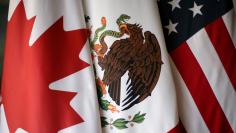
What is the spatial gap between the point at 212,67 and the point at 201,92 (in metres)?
0.09

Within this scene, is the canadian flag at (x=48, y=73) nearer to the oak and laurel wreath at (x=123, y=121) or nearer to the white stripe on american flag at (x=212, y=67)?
the oak and laurel wreath at (x=123, y=121)

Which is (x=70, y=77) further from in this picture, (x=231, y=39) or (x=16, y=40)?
(x=231, y=39)

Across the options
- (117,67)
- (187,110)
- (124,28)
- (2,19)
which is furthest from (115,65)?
(2,19)

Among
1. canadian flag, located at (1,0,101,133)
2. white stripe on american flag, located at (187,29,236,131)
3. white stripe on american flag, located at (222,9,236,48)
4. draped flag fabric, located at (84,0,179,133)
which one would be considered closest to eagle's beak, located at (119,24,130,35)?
draped flag fabric, located at (84,0,179,133)

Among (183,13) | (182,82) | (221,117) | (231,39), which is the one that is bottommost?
(221,117)

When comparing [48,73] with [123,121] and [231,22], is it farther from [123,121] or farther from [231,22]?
[231,22]

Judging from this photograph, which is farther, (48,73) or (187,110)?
(187,110)

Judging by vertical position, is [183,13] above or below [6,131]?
above

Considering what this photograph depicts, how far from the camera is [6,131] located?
0.70 m

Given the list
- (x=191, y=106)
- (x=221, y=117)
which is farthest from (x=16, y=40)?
(x=221, y=117)

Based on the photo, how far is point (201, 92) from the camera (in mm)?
850

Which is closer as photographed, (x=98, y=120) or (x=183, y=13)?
(x=98, y=120)

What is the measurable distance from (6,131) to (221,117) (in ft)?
2.19

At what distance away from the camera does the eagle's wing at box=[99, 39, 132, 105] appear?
74cm
